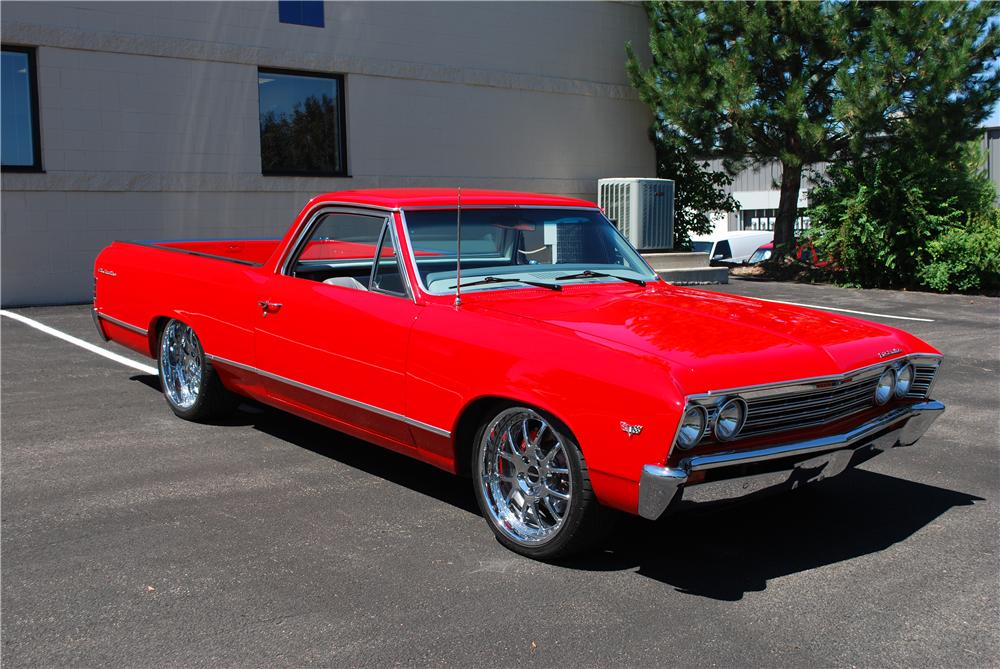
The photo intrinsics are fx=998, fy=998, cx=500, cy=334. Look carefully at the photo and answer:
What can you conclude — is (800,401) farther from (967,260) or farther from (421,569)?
(967,260)

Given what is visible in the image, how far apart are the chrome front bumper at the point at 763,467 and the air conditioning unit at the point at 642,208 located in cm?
1386

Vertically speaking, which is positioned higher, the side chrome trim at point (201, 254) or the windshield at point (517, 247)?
the windshield at point (517, 247)

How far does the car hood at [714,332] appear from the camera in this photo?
382cm

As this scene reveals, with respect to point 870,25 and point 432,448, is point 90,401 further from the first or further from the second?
point 870,25

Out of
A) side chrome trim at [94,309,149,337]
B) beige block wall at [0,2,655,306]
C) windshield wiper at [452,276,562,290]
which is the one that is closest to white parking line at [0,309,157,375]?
side chrome trim at [94,309,149,337]

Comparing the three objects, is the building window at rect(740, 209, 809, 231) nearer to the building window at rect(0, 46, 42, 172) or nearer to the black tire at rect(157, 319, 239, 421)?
the building window at rect(0, 46, 42, 172)

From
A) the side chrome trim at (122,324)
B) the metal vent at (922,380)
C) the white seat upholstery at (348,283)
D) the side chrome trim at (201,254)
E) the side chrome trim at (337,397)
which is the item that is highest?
the side chrome trim at (201,254)

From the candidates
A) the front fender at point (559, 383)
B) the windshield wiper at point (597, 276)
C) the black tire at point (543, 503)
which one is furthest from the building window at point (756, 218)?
the black tire at point (543, 503)

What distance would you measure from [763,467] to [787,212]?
1585 centimetres

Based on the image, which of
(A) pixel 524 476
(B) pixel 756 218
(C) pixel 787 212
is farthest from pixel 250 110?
(B) pixel 756 218

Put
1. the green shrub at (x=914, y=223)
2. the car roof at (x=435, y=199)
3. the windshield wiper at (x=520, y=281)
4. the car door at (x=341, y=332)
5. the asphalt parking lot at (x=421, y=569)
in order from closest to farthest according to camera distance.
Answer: the asphalt parking lot at (x=421, y=569), the car door at (x=341, y=332), the windshield wiper at (x=520, y=281), the car roof at (x=435, y=199), the green shrub at (x=914, y=223)

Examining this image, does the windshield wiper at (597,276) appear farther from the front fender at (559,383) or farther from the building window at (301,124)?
the building window at (301,124)

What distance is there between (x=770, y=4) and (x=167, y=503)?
15.0 m

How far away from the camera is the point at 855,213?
16422 millimetres
